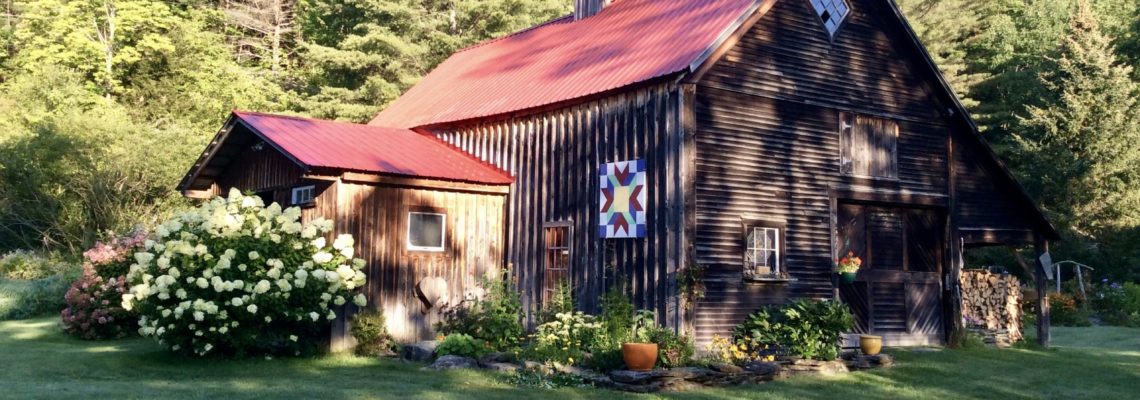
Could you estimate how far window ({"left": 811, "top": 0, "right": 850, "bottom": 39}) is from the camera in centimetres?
1792

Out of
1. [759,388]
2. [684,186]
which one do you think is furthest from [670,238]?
[759,388]

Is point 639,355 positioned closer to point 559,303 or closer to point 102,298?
point 559,303

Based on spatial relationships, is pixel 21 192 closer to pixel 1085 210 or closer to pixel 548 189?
pixel 548 189

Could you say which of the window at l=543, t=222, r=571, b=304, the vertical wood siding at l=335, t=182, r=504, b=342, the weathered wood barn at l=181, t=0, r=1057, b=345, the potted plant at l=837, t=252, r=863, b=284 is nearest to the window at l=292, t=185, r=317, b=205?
the weathered wood barn at l=181, t=0, r=1057, b=345

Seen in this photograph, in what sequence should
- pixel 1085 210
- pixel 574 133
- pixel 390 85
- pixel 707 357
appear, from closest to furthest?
pixel 707 357
pixel 574 133
pixel 1085 210
pixel 390 85

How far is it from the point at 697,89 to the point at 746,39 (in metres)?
1.46

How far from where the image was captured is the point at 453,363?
595 inches

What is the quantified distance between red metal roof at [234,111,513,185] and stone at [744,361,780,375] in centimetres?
643

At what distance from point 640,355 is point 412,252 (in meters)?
5.67

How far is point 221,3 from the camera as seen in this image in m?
50.4

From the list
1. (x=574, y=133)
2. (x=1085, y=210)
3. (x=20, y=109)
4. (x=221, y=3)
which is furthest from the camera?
(x=221, y=3)

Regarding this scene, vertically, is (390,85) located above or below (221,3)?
below

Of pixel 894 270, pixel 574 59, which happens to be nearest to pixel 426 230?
pixel 574 59

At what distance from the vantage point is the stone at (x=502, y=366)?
14.7 m
